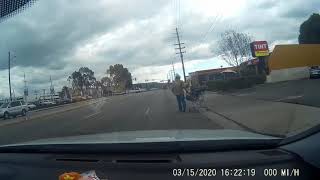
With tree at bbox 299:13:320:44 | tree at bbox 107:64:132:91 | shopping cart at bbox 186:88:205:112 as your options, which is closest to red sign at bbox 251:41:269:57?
tree at bbox 299:13:320:44

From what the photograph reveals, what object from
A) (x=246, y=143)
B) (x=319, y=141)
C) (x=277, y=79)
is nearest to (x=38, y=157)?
(x=246, y=143)

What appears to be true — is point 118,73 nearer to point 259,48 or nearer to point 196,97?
point 196,97

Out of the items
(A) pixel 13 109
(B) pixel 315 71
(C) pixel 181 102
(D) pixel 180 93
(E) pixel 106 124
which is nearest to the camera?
(E) pixel 106 124

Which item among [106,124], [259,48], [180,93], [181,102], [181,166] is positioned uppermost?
[259,48]

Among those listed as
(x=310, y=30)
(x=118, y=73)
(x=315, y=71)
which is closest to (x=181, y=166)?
(x=118, y=73)

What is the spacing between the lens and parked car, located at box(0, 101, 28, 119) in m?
46.9

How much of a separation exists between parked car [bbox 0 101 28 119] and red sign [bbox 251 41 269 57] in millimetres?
41895

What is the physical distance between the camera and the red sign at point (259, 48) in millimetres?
79056

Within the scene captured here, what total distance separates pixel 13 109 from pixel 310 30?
29131mm

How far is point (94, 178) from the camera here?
351 cm

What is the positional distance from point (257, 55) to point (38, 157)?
76.5 meters

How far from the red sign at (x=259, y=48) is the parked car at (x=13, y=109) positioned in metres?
41.9

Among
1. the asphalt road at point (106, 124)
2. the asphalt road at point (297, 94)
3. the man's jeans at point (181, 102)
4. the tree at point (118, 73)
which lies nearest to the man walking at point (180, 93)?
the man's jeans at point (181, 102)

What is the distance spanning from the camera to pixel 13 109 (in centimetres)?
4828
